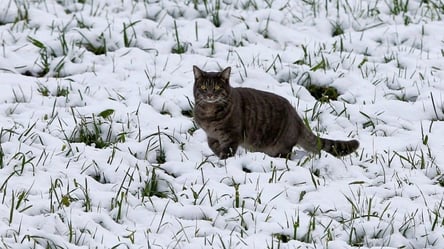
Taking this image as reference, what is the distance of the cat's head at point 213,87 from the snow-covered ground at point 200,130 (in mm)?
400

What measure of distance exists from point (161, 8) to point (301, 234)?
17.8 feet

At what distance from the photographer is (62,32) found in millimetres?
9938

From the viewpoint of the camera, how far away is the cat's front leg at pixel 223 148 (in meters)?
7.69

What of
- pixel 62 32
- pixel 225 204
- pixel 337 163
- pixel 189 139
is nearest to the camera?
pixel 225 204

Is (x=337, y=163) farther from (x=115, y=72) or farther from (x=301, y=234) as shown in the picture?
(x=115, y=72)

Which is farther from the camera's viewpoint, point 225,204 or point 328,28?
point 328,28

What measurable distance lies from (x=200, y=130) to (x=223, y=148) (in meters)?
0.57

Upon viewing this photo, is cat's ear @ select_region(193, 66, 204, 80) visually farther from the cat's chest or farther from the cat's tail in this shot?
the cat's tail

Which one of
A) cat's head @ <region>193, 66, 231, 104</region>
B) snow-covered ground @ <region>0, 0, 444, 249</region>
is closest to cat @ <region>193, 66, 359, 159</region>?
cat's head @ <region>193, 66, 231, 104</region>

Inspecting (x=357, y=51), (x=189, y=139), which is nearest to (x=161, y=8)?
(x=357, y=51)

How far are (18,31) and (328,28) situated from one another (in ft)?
10.9

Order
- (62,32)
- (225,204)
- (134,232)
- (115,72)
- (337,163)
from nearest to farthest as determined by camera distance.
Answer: (134,232)
(225,204)
(337,163)
(115,72)
(62,32)

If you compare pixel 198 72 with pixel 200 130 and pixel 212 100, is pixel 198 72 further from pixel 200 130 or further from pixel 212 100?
pixel 200 130

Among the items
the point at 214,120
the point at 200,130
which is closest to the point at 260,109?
the point at 214,120
